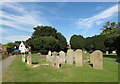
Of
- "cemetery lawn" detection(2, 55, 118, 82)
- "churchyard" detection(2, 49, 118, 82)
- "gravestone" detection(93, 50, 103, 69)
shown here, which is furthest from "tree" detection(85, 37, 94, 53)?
"cemetery lawn" detection(2, 55, 118, 82)

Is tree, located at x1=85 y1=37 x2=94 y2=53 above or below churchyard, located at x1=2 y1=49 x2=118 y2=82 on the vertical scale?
above

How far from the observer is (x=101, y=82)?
6102 mm

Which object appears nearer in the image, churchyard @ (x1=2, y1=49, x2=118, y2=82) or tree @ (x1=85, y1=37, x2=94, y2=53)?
churchyard @ (x1=2, y1=49, x2=118, y2=82)

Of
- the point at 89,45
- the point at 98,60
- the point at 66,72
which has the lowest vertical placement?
the point at 66,72

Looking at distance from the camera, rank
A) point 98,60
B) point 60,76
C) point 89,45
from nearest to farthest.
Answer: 1. point 60,76
2. point 98,60
3. point 89,45

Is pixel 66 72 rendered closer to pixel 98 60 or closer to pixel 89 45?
pixel 98 60

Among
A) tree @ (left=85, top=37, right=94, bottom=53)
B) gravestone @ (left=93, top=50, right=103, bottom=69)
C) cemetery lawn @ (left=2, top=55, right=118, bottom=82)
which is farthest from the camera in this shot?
tree @ (left=85, top=37, right=94, bottom=53)

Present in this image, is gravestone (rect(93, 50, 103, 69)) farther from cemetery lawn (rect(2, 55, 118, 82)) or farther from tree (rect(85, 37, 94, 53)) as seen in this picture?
tree (rect(85, 37, 94, 53))

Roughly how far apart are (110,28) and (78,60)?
46.9m

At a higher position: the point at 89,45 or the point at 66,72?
the point at 89,45

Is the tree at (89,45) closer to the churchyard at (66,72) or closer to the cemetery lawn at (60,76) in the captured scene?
the churchyard at (66,72)

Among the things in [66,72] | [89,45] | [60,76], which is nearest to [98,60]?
[66,72]

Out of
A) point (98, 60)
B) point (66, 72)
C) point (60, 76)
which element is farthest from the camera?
point (98, 60)

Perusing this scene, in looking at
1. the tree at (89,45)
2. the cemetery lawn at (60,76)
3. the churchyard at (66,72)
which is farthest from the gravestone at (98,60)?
the tree at (89,45)
